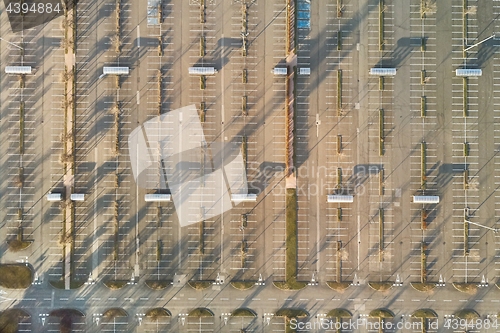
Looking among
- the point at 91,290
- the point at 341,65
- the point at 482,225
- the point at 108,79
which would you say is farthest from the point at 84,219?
the point at 482,225

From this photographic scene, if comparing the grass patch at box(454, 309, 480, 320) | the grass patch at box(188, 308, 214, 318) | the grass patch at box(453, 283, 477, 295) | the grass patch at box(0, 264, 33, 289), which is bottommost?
the grass patch at box(454, 309, 480, 320)

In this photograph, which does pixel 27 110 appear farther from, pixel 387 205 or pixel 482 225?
pixel 482 225

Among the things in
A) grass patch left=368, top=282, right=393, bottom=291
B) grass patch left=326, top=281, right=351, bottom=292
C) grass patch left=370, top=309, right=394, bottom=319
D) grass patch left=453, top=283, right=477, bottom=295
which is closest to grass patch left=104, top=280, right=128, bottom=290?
grass patch left=326, top=281, right=351, bottom=292

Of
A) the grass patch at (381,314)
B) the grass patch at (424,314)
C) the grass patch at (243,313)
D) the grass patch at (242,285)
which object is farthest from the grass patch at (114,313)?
the grass patch at (424,314)

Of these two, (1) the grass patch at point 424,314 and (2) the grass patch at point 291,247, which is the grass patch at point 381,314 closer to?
(1) the grass patch at point 424,314

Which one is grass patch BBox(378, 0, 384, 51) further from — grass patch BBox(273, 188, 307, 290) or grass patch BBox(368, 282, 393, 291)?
grass patch BBox(368, 282, 393, 291)
